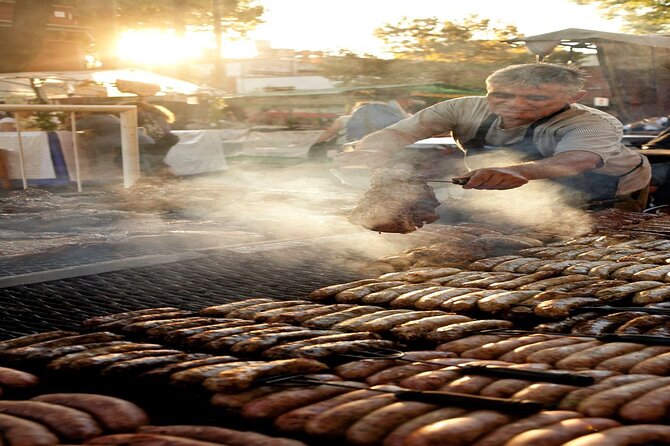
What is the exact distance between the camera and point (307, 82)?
29359 millimetres

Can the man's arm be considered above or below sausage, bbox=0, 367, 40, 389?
above

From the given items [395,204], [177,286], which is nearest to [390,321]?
[177,286]

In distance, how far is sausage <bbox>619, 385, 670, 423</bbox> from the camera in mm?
2369

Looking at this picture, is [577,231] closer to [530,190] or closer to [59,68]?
[530,190]

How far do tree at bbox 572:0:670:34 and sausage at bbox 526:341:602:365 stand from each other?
55.3ft

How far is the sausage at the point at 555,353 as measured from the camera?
3.01 meters

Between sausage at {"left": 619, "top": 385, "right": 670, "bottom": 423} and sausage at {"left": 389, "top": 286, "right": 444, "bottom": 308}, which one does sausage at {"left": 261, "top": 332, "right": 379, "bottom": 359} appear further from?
sausage at {"left": 619, "top": 385, "right": 670, "bottom": 423}

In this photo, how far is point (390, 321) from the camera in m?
3.65

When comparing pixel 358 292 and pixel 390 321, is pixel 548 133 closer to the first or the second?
pixel 358 292

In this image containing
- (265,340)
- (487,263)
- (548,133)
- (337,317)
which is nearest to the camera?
(265,340)

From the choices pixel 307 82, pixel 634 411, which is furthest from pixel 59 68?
pixel 634 411

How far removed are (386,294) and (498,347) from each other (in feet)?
3.61

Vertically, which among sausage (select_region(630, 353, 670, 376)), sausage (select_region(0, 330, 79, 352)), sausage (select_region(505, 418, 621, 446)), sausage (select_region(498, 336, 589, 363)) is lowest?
sausage (select_region(0, 330, 79, 352))

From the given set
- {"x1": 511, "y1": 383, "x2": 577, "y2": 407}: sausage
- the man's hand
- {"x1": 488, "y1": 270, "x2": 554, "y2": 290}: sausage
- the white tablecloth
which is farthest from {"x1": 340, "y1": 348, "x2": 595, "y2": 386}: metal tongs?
the white tablecloth
